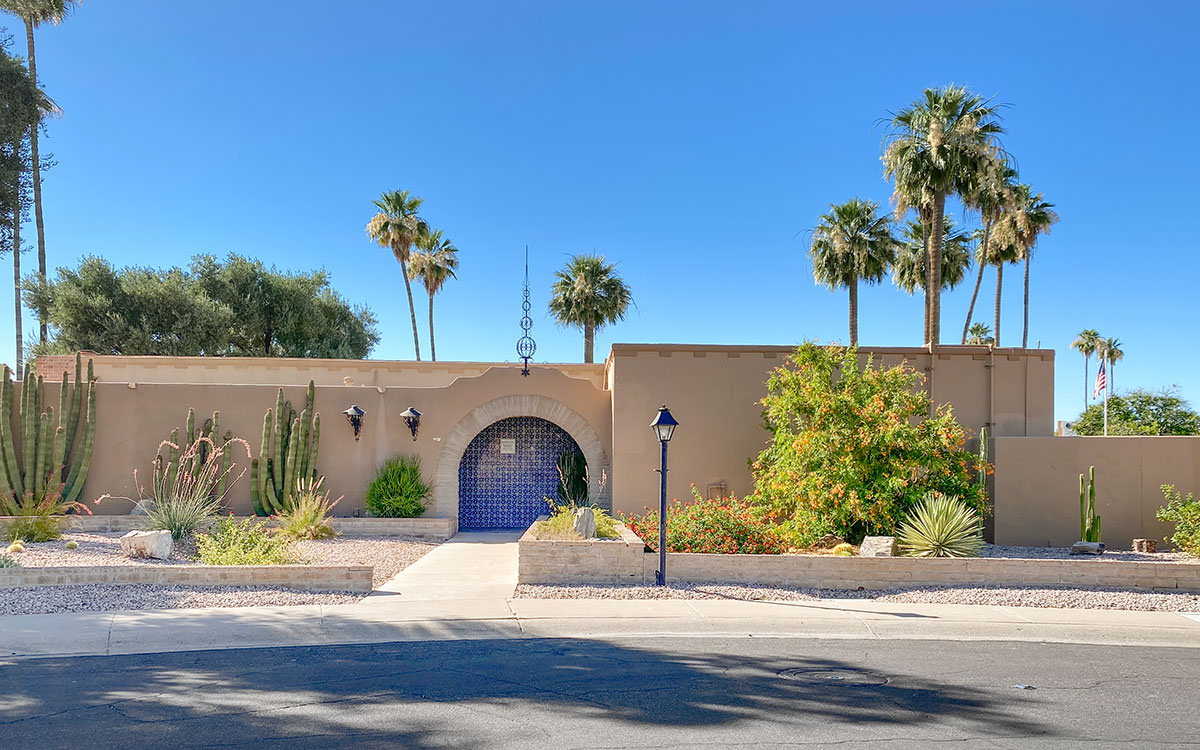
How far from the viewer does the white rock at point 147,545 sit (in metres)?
11.6

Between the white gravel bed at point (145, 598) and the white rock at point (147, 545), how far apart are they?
1.33 m

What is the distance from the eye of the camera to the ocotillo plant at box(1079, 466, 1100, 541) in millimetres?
14930

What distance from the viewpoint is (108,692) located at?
6.45 metres

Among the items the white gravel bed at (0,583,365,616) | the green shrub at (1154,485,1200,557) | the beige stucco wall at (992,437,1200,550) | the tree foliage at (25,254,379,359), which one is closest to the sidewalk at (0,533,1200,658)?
the white gravel bed at (0,583,365,616)

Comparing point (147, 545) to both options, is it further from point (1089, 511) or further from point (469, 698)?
point (1089, 511)

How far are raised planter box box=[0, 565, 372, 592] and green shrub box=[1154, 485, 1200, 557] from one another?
12.7 m

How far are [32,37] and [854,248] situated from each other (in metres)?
29.3

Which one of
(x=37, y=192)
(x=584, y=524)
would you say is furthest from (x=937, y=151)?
(x=37, y=192)

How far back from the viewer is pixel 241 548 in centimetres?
1145

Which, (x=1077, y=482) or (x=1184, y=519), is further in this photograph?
(x=1077, y=482)

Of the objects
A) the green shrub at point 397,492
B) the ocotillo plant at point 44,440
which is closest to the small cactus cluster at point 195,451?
the ocotillo plant at point 44,440

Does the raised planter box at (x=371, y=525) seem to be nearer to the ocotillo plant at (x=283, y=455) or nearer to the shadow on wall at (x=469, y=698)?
the ocotillo plant at (x=283, y=455)

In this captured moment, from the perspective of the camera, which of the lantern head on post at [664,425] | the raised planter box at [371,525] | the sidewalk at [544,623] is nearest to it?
the sidewalk at [544,623]

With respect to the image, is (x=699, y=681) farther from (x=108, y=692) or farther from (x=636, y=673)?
(x=108, y=692)
